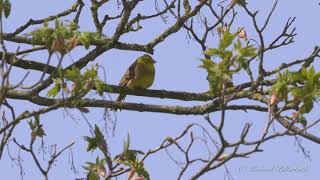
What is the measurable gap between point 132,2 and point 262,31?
148 cm

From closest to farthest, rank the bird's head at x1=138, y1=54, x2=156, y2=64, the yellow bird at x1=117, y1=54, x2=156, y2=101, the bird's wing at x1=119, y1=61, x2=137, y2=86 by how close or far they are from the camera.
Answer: the yellow bird at x1=117, y1=54, x2=156, y2=101, the bird's wing at x1=119, y1=61, x2=137, y2=86, the bird's head at x1=138, y1=54, x2=156, y2=64

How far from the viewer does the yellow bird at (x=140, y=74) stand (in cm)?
901

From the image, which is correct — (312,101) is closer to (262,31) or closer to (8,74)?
(262,31)

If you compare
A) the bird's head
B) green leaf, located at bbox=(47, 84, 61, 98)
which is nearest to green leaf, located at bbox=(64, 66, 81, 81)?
green leaf, located at bbox=(47, 84, 61, 98)

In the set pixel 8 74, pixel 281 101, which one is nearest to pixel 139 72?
pixel 281 101

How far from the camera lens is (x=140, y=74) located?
9172 mm

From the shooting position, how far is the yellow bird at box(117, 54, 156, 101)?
9015mm

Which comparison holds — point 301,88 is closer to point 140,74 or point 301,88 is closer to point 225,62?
point 225,62

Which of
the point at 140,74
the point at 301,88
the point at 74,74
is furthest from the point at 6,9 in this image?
the point at 140,74

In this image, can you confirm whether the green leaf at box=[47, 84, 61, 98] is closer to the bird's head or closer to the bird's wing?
the bird's wing

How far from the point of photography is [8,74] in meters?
4.06

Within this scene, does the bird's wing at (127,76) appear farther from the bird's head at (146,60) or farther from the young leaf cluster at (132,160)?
the young leaf cluster at (132,160)

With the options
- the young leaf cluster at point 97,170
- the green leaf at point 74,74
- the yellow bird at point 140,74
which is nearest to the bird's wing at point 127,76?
the yellow bird at point 140,74

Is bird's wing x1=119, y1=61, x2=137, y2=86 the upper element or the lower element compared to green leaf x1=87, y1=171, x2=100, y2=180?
upper
